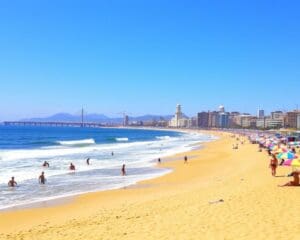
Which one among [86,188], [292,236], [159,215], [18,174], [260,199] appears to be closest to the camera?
[292,236]

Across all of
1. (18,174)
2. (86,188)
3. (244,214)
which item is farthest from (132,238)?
(18,174)

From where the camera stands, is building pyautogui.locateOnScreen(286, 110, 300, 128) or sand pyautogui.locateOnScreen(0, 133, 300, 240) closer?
sand pyautogui.locateOnScreen(0, 133, 300, 240)

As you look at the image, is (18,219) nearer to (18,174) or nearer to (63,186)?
(63,186)

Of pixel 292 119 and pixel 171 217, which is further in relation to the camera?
pixel 292 119

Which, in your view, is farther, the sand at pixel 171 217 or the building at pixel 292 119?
the building at pixel 292 119

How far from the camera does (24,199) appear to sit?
18.6 metres

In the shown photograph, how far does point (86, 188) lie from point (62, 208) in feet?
17.4

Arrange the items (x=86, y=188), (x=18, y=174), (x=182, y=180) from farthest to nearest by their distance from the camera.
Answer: (x=18, y=174), (x=182, y=180), (x=86, y=188)

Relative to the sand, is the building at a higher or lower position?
higher

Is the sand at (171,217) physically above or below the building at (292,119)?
below

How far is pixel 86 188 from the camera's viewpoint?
2164 cm

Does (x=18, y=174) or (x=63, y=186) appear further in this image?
(x=18, y=174)

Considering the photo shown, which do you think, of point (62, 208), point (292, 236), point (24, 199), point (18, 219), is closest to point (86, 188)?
point (24, 199)

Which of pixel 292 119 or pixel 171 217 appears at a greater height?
pixel 292 119
